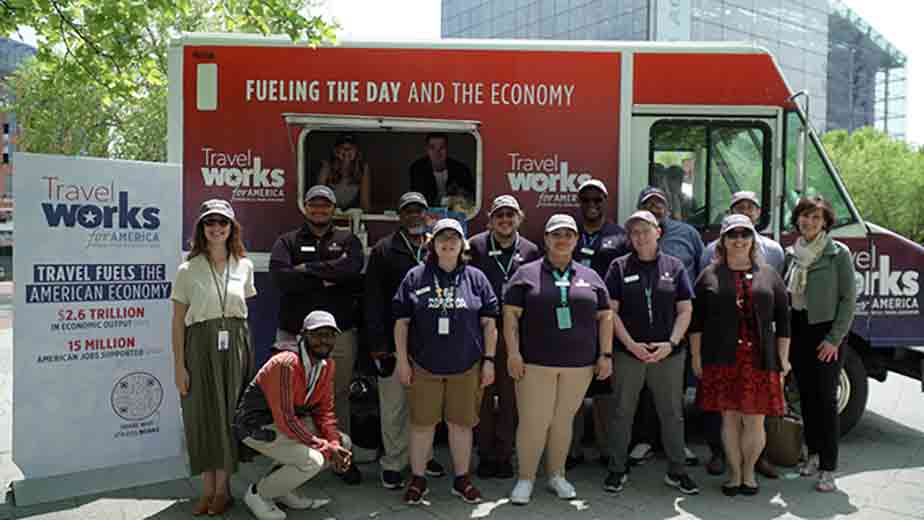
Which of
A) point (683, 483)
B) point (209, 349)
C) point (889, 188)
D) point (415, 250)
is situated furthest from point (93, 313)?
point (889, 188)

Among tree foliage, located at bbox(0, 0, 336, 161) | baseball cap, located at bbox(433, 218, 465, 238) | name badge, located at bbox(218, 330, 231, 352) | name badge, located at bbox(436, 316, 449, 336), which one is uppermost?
tree foliage, located at bbox(0, 0, 336, 161)

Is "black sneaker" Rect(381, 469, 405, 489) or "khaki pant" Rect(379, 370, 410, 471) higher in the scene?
"khaki pant" Rect(379, 370, 410, 471)

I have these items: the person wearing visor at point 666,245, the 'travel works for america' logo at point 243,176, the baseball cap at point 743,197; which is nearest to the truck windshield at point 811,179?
the baseball cap at point 743,197

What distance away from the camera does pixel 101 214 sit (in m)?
4.65

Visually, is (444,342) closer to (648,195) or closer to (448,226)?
(448,226)

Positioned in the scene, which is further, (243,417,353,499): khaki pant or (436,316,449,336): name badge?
(436,316,449,336): name badge

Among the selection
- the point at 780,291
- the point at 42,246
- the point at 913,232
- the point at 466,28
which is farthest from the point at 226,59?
the point at 466,28

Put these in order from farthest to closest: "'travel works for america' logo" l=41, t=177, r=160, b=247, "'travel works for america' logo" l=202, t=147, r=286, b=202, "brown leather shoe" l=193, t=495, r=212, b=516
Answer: "'travel works for america' logo" l=202, t=147, r=286, b=202
"'travel works for america' logo" l=41, t=177, r=160, b=247
"brown leather shoe" l=193, t=495, r=212, b=516

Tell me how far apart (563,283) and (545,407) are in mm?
754

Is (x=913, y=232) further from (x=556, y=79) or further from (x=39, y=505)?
(x=39, y=505)

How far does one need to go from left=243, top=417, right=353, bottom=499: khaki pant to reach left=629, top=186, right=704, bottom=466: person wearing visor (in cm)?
236

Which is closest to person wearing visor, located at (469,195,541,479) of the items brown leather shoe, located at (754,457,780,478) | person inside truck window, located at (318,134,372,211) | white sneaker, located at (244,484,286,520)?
person inside truck window, located at (318,134,372,211)

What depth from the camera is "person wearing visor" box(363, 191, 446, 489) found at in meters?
4.67

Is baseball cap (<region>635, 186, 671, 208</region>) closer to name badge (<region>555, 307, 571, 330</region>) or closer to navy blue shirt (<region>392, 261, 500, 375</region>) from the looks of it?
name badge (<region>555, 307, 571, 330</region>)
